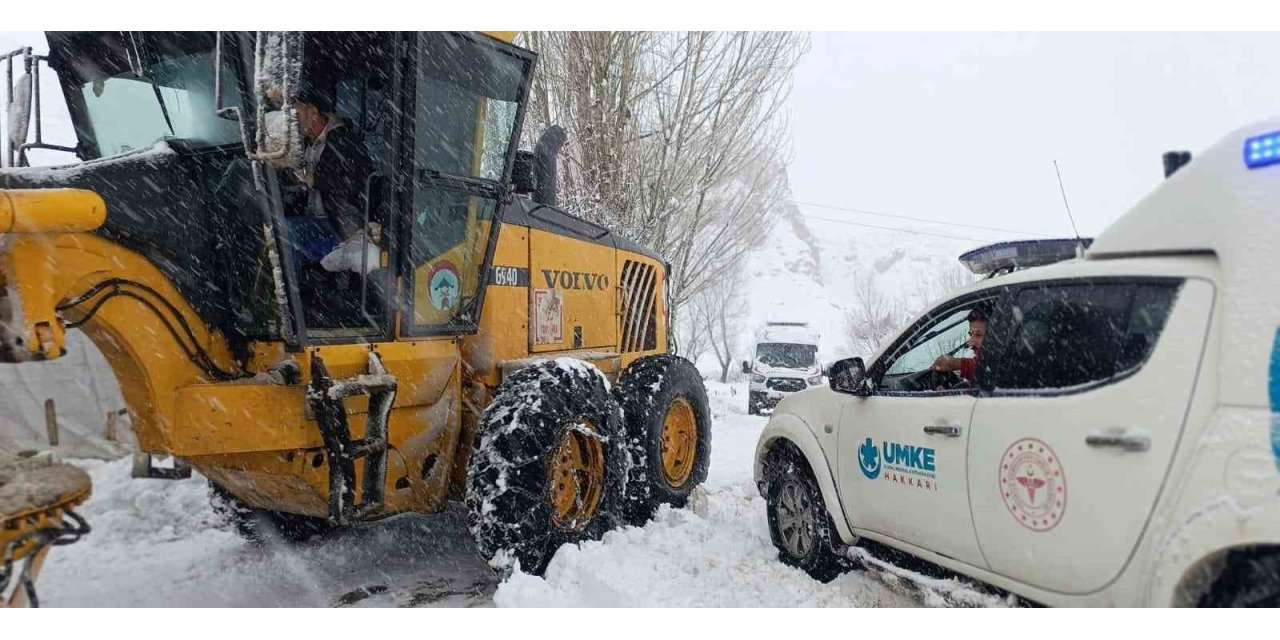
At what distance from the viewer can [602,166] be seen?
12320mm

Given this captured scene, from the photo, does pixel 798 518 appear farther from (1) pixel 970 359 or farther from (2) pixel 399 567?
(2) pixel 399 567

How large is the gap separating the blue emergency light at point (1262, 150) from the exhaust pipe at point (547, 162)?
3552 mm

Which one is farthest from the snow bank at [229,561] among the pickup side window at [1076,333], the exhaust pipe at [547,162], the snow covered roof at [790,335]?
the snow covered roof at [790,335]

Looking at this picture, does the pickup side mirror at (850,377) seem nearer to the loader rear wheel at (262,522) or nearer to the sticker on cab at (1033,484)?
the sticker on cab at (1033,484)

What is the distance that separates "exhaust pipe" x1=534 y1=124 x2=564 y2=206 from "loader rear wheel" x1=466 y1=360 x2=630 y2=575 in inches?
46.2

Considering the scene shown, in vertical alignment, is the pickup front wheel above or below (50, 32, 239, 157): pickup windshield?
below

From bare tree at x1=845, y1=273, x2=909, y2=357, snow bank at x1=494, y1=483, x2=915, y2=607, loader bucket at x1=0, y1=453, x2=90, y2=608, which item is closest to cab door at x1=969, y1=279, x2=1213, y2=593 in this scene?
snow bank at x1=494, y1=483, x2=915, y2=607

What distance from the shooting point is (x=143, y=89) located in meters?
4.16

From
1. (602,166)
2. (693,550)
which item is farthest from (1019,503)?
(602,166)

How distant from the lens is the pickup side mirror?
4.04 meters

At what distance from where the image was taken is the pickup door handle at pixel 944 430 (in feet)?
11.1

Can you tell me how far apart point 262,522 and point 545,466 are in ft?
7.24

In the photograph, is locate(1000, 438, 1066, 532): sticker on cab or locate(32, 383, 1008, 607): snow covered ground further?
locate(32, 383, 1008, 607): snow covered ground

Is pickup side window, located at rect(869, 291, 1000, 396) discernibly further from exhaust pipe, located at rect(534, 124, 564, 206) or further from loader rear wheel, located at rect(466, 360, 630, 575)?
exhaust pipe, located at rect(534, 124, 564, 206)
